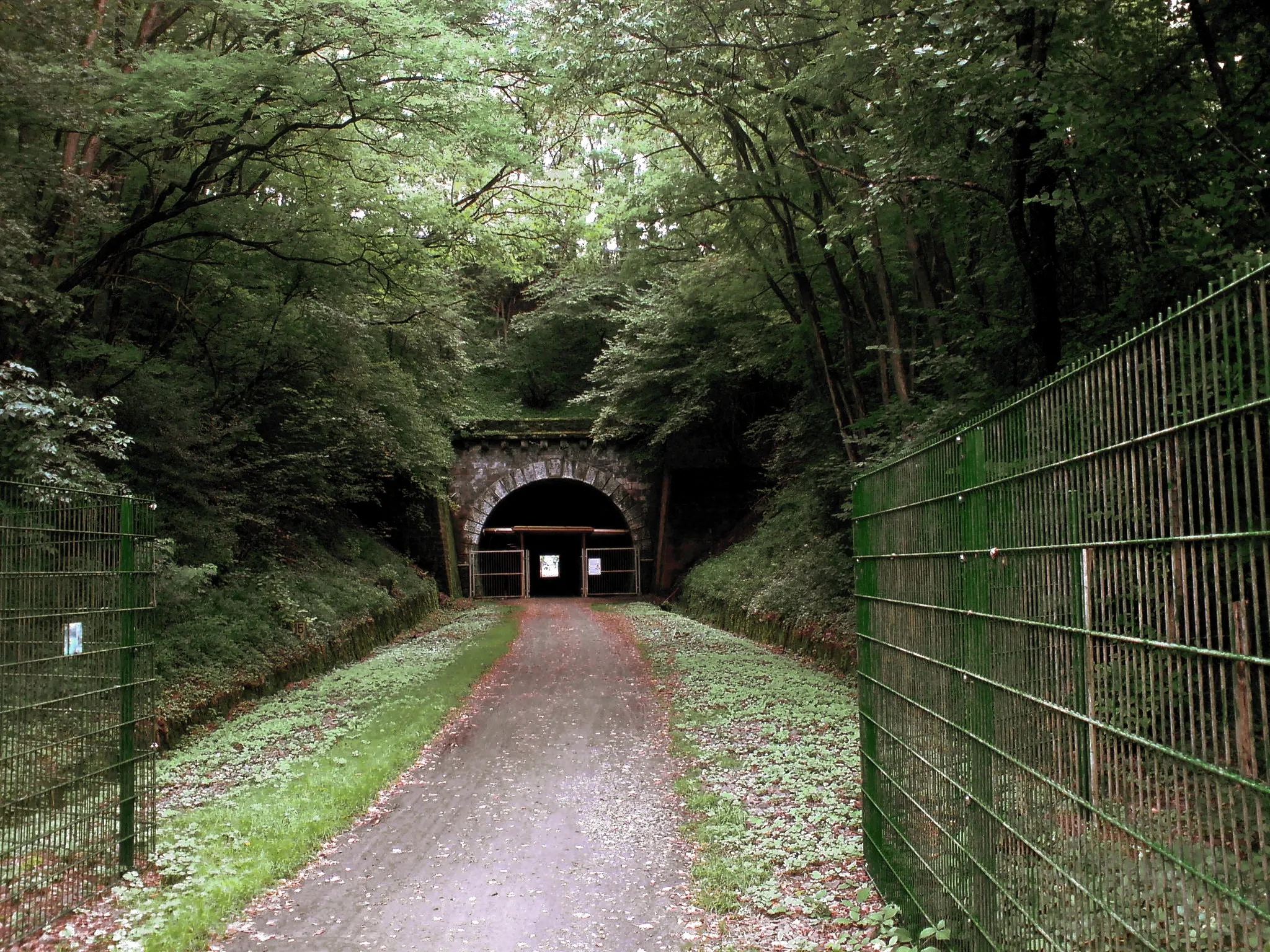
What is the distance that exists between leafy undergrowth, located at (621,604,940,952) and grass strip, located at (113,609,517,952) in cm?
235

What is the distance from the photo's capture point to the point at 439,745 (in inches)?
319

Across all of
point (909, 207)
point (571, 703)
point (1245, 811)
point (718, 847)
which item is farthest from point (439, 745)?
point (1245, 811)

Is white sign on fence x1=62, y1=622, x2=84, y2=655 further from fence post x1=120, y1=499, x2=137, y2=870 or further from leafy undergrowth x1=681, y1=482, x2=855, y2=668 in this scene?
leafy undergrowth x1=681, y1=482, x2=855, y2=668

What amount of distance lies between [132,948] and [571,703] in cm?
609

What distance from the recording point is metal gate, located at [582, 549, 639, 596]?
2603 cm

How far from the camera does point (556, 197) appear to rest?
53.3ft

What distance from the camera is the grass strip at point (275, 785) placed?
15.2 ft

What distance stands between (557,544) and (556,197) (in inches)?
797

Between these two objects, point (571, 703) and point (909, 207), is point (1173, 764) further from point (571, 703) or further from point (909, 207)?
point (571, 703)

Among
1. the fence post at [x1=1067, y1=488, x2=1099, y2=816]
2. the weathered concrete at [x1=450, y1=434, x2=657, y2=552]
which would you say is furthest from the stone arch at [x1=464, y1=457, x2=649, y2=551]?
the fence post at [x1=1067, y1=488, x2=1099, y2=816]

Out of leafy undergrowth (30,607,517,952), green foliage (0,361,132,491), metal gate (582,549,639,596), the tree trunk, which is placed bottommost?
leafy undergrowth (30,607,517,952)

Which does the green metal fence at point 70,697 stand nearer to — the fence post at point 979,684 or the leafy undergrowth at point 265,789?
the leafy undergrowth at point 265,789

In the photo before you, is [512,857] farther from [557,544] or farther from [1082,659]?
[557,544]

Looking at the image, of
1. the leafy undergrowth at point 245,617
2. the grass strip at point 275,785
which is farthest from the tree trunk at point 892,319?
the leafy undergrowth at point 245,617
